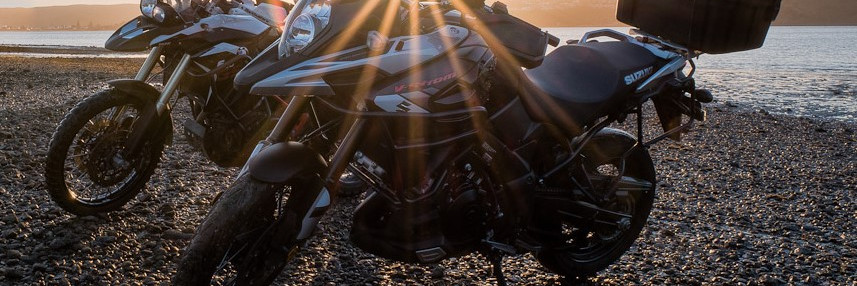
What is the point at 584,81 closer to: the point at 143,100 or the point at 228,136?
the point at 228,136

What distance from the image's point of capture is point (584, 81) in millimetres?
3623

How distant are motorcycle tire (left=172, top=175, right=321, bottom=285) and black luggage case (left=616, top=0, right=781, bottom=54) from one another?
89.2 inches

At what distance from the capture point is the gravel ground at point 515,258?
3932 millimetres

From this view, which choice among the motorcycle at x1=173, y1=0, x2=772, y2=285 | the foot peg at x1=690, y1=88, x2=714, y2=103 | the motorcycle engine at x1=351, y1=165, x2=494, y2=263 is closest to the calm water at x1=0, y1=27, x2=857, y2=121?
the foot peg at x1=690, y1=88, x2=714, y2=103

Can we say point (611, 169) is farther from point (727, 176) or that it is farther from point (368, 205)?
point (727, 176)

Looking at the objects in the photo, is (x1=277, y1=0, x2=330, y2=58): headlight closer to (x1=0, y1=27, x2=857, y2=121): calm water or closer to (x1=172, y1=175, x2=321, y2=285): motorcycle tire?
(x1=172, y1=175, x2=321, y2=285): motorcycle tire

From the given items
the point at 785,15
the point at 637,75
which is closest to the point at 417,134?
the point at 637,75

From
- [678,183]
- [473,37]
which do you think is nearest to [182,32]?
[473,37]

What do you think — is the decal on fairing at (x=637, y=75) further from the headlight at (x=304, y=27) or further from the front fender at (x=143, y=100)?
the front fender at (x=143, y=100)

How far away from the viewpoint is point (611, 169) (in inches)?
173

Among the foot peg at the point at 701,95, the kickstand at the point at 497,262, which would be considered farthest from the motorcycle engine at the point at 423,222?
the foot peg at the point at 701,95

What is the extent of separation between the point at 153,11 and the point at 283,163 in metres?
2.67

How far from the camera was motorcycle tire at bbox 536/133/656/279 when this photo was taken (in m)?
3.88

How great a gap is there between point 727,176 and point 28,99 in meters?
11.5
